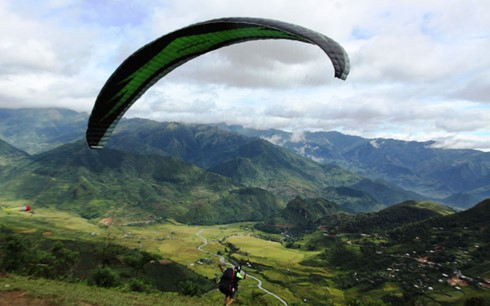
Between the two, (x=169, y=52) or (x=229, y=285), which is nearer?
(x=229, y=285)

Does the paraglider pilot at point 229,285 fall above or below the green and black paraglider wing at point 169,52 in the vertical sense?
below

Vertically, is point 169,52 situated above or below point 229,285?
above

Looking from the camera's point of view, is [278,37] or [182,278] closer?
[278,37]

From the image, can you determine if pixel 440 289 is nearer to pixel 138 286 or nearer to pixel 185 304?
pixel 138 286

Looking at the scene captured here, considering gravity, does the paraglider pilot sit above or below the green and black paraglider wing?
below

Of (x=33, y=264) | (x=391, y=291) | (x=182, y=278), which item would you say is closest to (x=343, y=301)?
(x=391, y=291)

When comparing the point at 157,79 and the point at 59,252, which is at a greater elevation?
the point at 157,79

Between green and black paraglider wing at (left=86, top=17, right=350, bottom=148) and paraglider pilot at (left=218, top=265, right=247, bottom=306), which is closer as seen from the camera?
green and black paraglider wing at (left=86, top=17, right=350, bottom=148)

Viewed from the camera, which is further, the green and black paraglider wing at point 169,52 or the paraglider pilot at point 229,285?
the paraglider pilot at point 229,285
